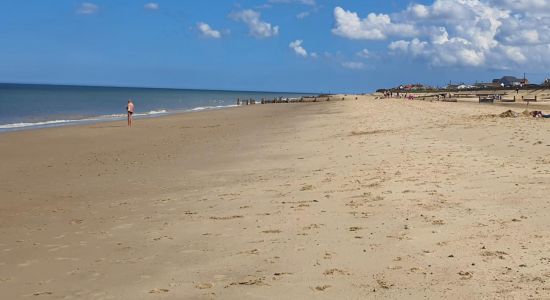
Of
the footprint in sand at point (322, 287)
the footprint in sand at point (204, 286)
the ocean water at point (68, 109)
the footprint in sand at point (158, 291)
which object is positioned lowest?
the footprint in sand at point (158, 291)

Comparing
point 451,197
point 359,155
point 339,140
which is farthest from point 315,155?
point 451,197

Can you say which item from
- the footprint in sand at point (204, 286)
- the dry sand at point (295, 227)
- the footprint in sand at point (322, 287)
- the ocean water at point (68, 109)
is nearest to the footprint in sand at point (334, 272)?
the dry sand at point (295, 227)

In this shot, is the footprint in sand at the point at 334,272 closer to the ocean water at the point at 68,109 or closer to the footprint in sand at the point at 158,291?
the footprint in sand at the point at 158,291

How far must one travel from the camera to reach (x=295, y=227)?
7.55 metres

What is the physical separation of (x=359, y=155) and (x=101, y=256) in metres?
8.95

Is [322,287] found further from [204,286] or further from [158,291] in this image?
[158,291]

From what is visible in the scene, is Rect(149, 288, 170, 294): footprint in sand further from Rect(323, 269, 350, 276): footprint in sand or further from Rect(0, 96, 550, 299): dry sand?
Rect(323, 269, 350, 276): footprint in sand

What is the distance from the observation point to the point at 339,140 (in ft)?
63.1

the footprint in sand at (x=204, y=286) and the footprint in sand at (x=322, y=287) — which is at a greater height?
the footprint in sand at (x=322, y=287)

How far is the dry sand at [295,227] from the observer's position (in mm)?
5336

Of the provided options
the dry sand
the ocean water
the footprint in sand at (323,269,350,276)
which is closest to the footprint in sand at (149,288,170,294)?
the dry sand

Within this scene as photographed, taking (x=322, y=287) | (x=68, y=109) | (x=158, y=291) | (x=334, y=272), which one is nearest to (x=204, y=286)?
(x=158, y=291)

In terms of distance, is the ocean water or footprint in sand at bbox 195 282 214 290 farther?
the ocean water

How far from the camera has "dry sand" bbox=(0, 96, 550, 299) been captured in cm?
534
